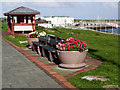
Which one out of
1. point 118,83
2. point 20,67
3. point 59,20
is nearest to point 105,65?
point 118,83

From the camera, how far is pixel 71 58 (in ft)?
32.5

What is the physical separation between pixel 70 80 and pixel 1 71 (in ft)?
10.9

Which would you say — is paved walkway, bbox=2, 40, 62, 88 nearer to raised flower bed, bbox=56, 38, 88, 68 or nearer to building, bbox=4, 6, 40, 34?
raised flower bed, bbox=56, 38, 88, 68

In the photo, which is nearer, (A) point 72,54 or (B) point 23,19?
(A) point 72,54

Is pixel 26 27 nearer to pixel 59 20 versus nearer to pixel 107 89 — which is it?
pixel 107 89

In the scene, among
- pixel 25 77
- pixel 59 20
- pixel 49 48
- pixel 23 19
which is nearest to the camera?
pixel 25 77

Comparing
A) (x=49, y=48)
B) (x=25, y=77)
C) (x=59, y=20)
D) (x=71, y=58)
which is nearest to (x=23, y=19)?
(x=49, y=48)

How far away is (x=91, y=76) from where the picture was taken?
8.41 metres

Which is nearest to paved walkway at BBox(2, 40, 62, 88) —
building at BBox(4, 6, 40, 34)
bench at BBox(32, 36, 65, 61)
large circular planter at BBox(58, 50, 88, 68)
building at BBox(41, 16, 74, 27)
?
large circular planter at BBox(58, 50, 88, 68)

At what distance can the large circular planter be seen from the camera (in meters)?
9.88

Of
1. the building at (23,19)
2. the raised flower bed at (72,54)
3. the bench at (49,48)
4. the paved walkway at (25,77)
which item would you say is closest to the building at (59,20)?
the building at (23,19)

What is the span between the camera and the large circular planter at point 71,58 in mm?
9883

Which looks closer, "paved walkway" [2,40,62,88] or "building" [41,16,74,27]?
"paved walkway" [2,40,62,88]

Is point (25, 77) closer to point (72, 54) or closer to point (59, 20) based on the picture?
point (72, 54)
